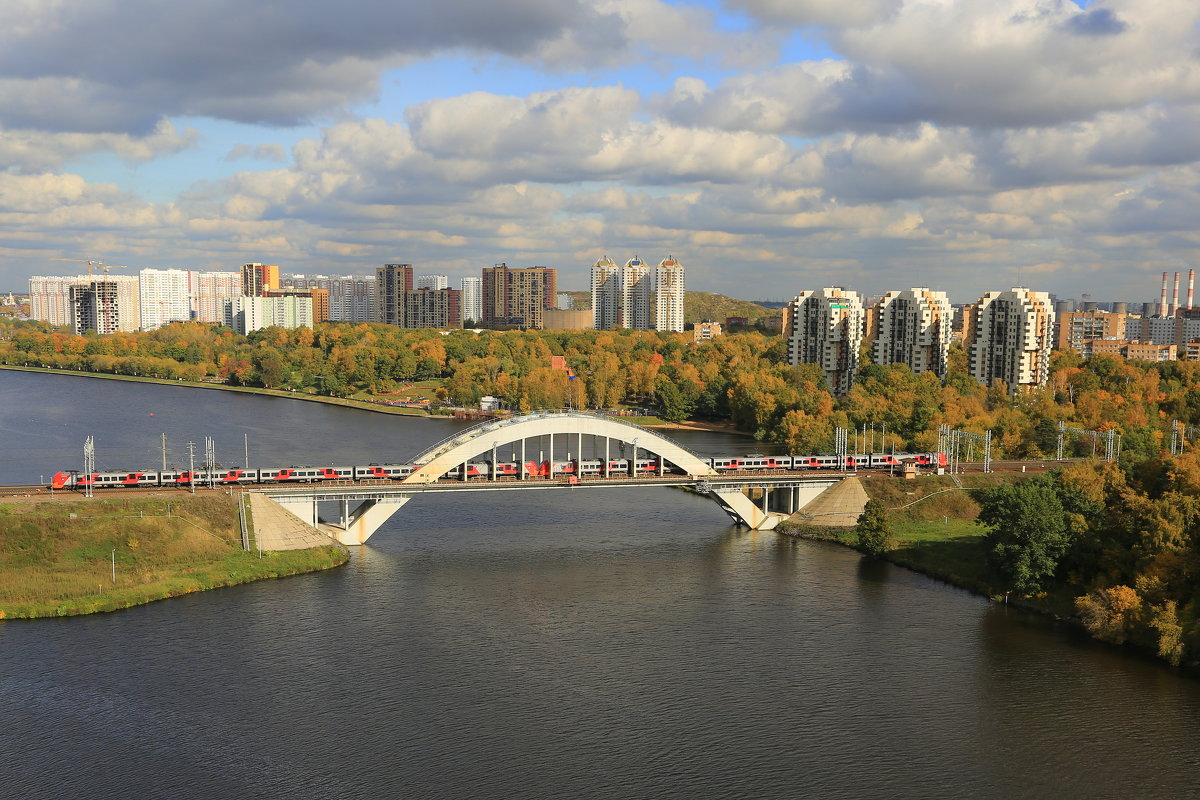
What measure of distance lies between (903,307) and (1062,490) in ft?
230

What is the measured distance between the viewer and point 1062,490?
48.7 meters

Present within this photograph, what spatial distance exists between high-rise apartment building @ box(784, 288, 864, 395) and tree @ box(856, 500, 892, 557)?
2427 inches

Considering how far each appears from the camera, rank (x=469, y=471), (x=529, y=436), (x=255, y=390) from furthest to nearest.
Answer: (x=255, y=390), (x=469, y=471), (x=529, y=436)

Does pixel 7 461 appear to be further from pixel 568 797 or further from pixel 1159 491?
pixel 1159 491

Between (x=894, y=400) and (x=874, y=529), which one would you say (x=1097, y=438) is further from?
(x=874, y=529)

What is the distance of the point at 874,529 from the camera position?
5534cm

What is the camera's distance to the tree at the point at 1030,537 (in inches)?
1811

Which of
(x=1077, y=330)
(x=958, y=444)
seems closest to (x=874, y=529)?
(x=958, y=444)

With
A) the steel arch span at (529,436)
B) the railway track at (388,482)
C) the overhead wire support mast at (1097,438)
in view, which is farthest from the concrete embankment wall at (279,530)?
the overhead wire support mast at (1097,438)

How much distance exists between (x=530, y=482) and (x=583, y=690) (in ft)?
72.9

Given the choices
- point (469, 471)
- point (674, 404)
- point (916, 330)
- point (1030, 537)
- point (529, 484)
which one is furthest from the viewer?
point (674, 404)

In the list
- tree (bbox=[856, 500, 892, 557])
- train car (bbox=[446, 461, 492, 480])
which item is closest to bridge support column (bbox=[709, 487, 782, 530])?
tree (bbox=[856, 500, 892, 557])

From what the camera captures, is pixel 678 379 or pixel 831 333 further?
pixel 678 379

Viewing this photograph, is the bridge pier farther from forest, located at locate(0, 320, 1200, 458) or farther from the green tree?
the green tree
